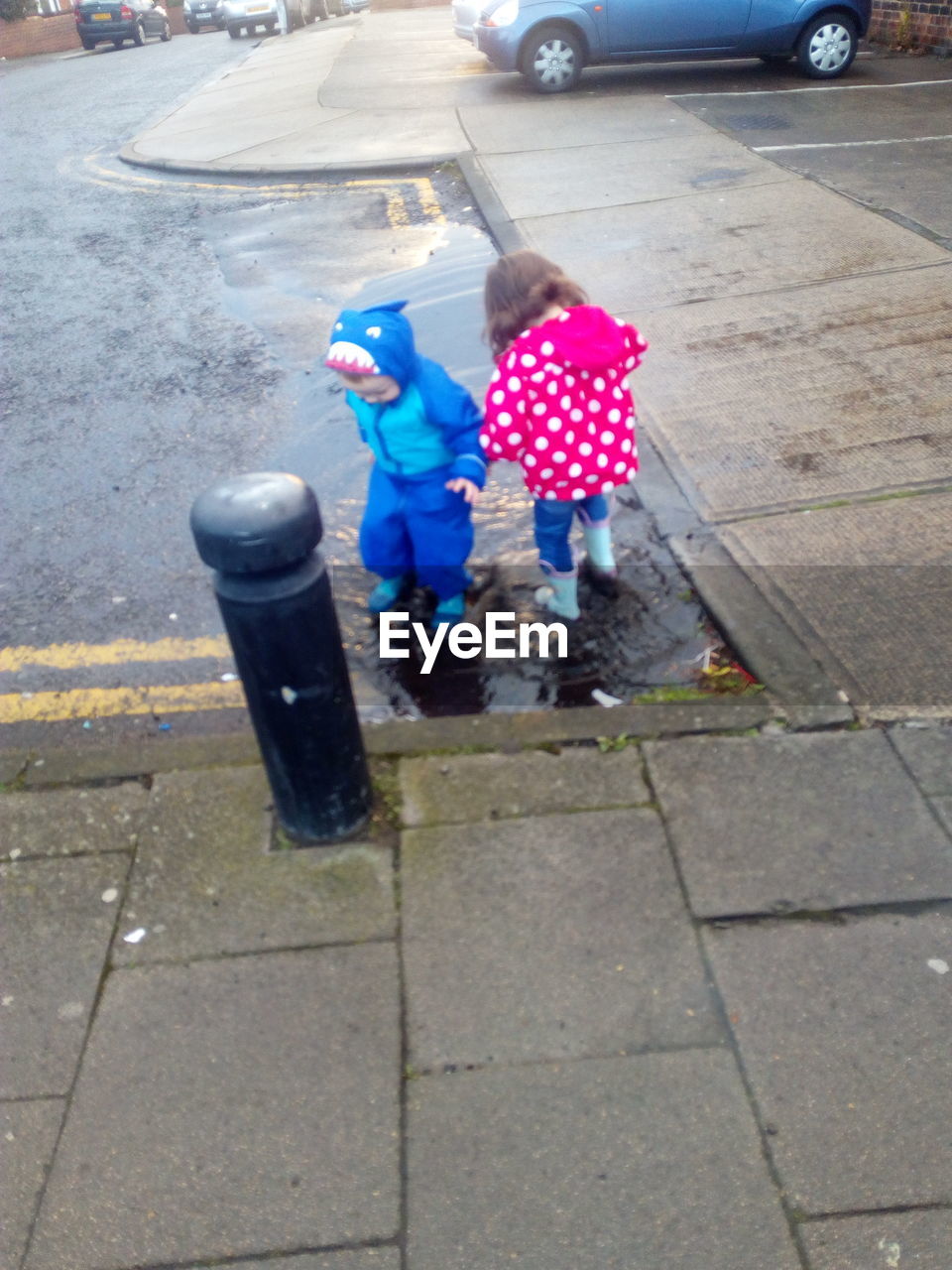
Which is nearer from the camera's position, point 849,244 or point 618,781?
point 618,781

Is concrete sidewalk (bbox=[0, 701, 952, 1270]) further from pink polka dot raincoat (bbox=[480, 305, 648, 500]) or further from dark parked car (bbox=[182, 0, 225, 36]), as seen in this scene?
dark parked car (bbox=[182, 0, 225, 36])

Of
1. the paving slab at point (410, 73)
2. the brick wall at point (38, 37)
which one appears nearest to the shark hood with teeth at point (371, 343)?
the paving slab at point (410, 73)

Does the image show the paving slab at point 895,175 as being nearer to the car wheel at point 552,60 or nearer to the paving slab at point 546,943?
the car wheel at point 552,60

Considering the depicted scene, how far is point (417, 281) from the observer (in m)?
6.88

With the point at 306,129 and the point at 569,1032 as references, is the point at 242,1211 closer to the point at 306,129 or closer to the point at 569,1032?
the point at 569,1032

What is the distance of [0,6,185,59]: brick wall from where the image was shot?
104 feet

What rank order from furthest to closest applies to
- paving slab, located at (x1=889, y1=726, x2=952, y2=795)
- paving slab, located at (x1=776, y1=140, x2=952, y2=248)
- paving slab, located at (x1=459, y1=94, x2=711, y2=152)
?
paving slab, located at (x1=459, y1=94, x2=711, y2=152) → paving slab, located at (x1=776, y1=140, x2=952, y2=248) → paving slab, located at (x1=889, y1=726, x2=952, y2=795)

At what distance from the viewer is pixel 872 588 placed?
3500 mm

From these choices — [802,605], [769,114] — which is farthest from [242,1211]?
[769,114]

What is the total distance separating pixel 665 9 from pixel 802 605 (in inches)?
395

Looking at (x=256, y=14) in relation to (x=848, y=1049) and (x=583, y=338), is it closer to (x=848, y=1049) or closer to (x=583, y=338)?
(x=583, y=338)

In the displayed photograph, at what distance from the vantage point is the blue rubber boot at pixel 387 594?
3.75m

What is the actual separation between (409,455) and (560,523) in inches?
21.8

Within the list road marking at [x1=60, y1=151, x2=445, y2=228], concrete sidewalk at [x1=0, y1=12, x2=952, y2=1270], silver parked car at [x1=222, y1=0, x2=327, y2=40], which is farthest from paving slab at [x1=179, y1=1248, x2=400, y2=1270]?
silver parked car at [x1=222, y1=0, x2=327, y2=40]
